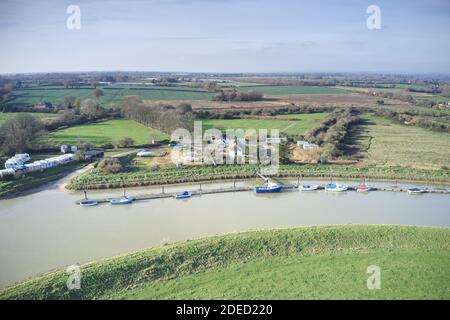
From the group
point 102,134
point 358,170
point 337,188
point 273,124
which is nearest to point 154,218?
point 337,188

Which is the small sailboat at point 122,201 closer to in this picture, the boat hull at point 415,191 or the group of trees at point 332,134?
the group of trees at point 332,134

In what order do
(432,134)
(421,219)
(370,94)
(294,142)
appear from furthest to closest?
(370,94), (432,134), (294,142), (421,219)

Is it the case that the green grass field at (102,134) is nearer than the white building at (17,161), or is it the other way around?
the white building at (17,161)

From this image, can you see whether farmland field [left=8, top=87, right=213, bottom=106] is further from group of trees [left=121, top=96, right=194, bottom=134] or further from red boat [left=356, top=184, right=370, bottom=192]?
red boat [left=356, top=184, right=370, bottom=192]

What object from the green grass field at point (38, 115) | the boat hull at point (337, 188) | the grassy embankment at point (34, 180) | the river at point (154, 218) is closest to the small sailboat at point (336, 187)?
the boat hull at point (337, 188)

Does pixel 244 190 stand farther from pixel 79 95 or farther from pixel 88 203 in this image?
pixel 79 95
